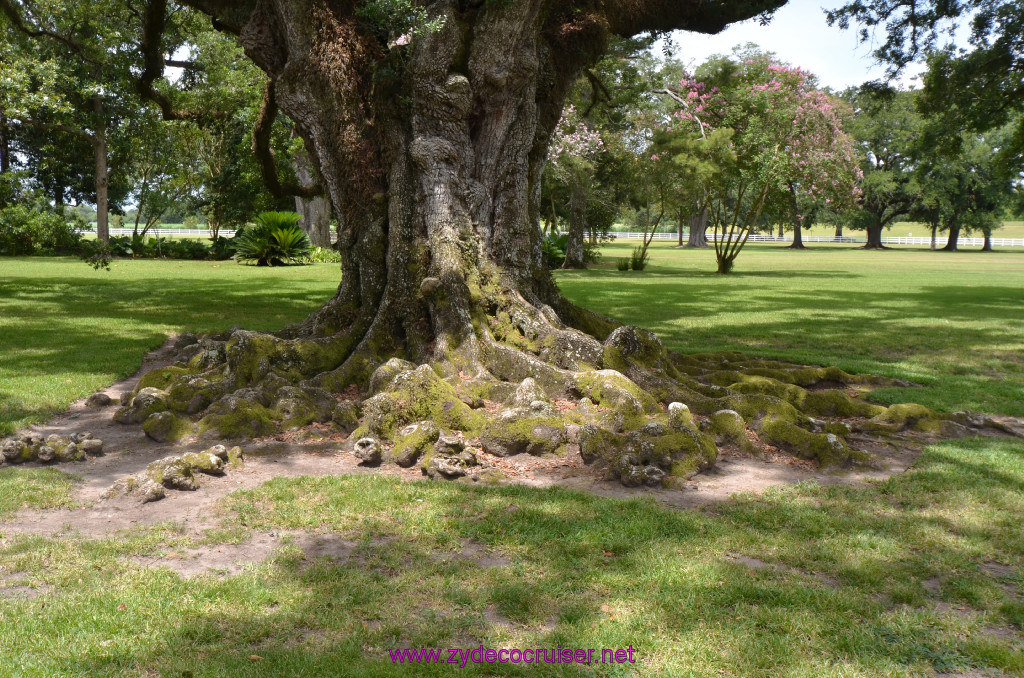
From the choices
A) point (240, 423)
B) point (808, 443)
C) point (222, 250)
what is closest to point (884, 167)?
point (222, 250)

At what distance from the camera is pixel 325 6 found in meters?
8.23

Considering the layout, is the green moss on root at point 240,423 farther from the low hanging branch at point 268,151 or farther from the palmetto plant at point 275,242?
the palmetto plant at point 275,242

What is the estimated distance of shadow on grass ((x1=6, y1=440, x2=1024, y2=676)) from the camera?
11.1ft

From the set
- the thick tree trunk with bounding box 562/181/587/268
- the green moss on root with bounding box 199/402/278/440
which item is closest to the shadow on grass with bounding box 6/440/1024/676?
the green moss on root with bounding box 199/402/278/440

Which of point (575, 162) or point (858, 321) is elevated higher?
point (575, 162)

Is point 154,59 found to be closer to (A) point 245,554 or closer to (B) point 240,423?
(B) point 240,423

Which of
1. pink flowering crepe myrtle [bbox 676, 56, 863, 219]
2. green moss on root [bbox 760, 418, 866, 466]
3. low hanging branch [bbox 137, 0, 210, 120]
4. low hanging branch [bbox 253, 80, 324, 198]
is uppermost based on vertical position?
pink flowering crepe myrtle [bbox 676, 56, 863, 219]

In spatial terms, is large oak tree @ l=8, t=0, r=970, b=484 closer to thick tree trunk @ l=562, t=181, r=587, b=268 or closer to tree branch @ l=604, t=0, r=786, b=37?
tree branch @ l=604, t=0, r=786, b=37

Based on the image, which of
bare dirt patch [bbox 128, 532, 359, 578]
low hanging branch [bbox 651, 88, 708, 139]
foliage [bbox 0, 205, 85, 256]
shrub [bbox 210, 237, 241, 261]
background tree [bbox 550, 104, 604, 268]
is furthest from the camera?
shrub [bbox 210, 237, 241, 261]

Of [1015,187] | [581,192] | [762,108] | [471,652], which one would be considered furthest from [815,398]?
[1015,187]

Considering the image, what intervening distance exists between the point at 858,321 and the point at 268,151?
38.7 feet

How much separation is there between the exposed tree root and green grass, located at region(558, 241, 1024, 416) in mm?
2004

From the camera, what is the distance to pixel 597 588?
4.00m

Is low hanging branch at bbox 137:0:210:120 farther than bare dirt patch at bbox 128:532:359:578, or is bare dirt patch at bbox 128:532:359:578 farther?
low hanging branch at bbox 137:0:210:120
